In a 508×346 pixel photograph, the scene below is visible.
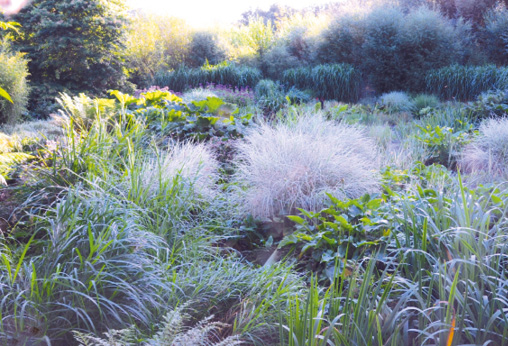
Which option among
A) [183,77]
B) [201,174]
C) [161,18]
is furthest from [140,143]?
[161,18]

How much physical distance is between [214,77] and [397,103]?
6.50m

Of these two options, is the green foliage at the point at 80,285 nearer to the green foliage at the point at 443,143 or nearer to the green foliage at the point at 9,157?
the green foliage at the point at 9,157

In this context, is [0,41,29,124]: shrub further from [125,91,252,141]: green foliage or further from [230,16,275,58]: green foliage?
[230,16,275,58]: green foliage

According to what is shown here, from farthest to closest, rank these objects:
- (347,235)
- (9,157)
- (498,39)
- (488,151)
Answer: (498,39) → (488,151) → (9,157) → (347,235)

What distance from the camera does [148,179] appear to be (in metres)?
3.48

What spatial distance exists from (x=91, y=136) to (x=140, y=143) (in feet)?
2.90

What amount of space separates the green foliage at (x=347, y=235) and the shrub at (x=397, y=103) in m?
6.66

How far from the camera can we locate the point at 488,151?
4.47m

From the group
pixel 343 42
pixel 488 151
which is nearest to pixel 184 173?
pixel 488 151

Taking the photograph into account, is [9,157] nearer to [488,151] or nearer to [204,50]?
[488,151]

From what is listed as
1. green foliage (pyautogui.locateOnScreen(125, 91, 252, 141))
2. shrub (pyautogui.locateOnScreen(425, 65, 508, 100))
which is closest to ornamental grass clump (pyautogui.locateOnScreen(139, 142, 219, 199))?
green foliage (pyautogui.locateOnScreen(125, 91, 252, 141))

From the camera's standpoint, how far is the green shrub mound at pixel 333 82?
466 inches

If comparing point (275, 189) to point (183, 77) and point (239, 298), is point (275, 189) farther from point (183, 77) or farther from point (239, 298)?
point (183, 77)

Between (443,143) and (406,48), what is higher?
(406,48)
